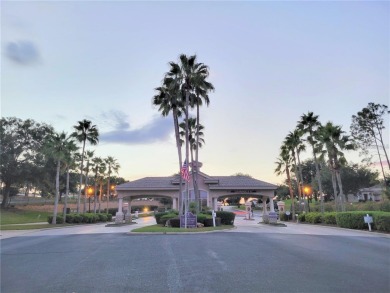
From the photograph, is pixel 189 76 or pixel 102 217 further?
pixel 102 217

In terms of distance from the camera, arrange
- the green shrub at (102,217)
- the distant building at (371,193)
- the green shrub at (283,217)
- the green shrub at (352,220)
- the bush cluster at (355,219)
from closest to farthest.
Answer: the bush cluster at (355,219), the green shrub at (352,220), the green shrub at (283,217), the green shrub at (102,217), the distant building at (371,193)

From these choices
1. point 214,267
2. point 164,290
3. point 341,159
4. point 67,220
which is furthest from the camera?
point 67,220

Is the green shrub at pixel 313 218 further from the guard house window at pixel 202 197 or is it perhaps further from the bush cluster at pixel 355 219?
the guard house window at pixel 202 197

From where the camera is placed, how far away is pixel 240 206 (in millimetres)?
113000

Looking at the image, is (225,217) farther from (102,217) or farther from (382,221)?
(102,217)

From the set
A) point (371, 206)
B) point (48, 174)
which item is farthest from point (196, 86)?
point (48, 174)

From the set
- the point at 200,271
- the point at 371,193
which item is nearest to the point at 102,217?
the point at 200,271

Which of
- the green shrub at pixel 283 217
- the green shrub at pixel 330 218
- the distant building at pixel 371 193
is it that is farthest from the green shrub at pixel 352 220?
the distant building at pixel 371 193

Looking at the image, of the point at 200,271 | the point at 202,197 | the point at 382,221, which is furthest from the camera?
the point at 202,197

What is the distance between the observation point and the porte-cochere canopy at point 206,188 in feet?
138

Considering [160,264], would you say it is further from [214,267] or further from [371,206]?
[371,206]

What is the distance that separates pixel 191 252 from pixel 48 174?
5524 cm

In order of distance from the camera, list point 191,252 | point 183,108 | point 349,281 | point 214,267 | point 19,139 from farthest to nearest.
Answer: point 19,139 < point 183,108 < point 191,252 < point 214,267 < point 349,281

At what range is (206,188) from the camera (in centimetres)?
4369
